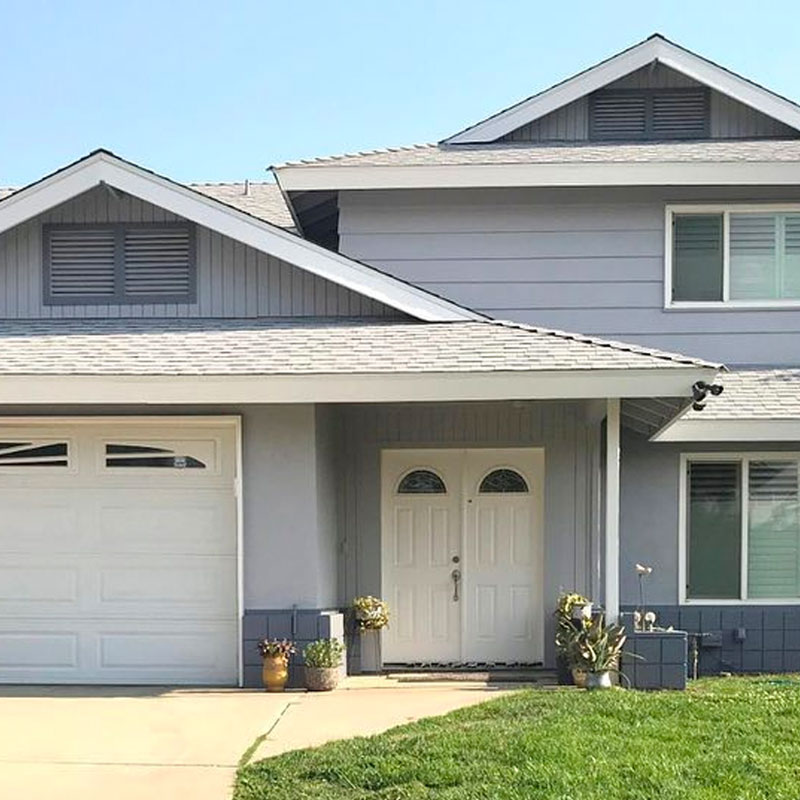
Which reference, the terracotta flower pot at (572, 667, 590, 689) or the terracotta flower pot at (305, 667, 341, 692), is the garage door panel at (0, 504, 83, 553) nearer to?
the terracotta flower pot at (305, 667, 341, 692)

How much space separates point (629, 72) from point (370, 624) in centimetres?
753

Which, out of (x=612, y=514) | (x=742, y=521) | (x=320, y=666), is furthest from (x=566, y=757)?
(x=742, y=521)

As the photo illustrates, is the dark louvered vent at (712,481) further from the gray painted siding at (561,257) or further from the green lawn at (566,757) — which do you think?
the green lawn at (566,757)

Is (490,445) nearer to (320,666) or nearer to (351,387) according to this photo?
(351,387)

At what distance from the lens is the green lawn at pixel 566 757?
234 inches

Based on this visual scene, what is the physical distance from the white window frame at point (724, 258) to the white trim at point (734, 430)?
1.83m

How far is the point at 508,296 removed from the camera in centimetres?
1190

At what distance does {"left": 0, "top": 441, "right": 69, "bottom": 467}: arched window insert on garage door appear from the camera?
31.2ft

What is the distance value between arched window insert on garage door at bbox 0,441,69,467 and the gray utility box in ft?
17.8

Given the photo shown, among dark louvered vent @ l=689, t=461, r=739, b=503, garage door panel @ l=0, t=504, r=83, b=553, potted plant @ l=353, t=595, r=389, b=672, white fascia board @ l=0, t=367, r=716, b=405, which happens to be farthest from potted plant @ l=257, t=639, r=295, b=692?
dark louvered vent @ l=689, t=461, r=739, b=503

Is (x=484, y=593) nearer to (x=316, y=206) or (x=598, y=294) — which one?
(x=598, y=294)

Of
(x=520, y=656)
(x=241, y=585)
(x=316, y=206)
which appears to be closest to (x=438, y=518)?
(x=520, y=656)

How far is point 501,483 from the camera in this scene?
11.0m

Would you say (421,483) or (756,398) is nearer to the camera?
(756,398)
